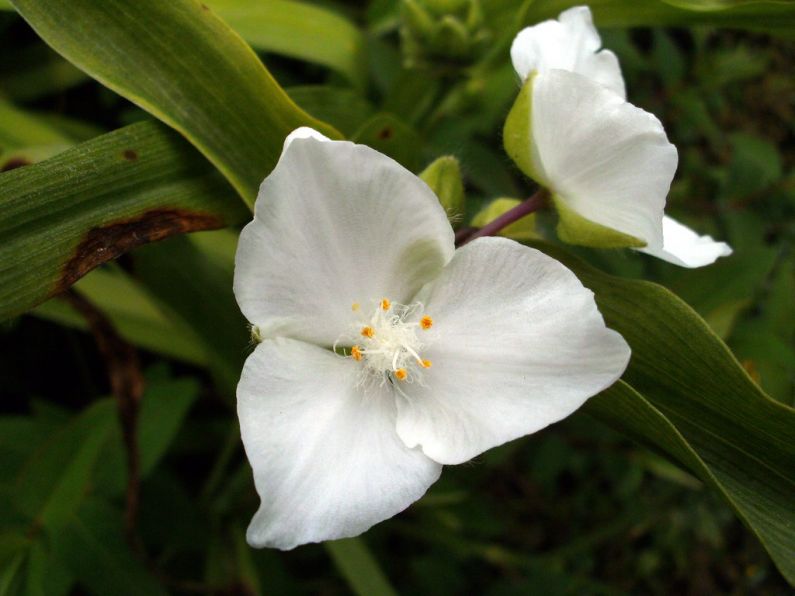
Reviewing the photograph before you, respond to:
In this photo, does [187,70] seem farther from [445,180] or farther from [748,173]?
[748,173]

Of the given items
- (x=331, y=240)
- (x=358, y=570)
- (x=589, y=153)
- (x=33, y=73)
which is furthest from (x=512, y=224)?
(x=33, y=73)

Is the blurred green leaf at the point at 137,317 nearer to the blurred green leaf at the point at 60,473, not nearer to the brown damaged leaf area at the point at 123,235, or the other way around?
the blurred green leaf at the point at 60,473

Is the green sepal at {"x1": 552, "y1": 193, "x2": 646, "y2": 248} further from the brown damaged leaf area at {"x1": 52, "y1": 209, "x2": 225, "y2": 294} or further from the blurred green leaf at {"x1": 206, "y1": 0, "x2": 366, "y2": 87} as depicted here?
the blurred green leaf at {"x1": 206, "y1": 0, "x2": 366, "y2": 87}

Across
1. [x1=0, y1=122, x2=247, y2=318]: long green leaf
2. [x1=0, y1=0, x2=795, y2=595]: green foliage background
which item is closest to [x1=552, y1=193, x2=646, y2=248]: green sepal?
[x1=0, y1=0, x2=795, y2=595]: green foliage background

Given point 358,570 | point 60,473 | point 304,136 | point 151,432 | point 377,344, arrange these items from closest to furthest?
point 304,136 → point 377,344 → point 60,473 → point 151,432 → point 358,570

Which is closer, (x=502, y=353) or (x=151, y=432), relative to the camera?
(x=502, y=353)

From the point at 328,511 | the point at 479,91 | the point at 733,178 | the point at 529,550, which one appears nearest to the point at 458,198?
the point at 328,511

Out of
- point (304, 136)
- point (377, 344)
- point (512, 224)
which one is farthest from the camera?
point (512, 224)

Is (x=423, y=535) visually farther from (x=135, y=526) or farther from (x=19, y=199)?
(x=19, y=199)
